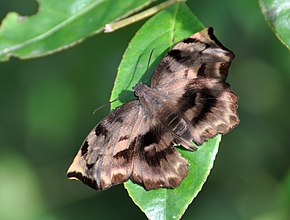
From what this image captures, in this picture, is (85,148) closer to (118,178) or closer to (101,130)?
(101,130)

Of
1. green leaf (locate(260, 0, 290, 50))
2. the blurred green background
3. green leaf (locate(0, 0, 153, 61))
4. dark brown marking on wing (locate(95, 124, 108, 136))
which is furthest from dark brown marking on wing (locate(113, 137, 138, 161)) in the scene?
the blurred green background

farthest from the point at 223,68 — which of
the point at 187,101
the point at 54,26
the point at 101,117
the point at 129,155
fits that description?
the point at 101,117

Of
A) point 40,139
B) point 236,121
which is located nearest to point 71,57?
point 40,139

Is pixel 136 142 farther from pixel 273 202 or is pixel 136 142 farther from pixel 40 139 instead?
pixel 40 139

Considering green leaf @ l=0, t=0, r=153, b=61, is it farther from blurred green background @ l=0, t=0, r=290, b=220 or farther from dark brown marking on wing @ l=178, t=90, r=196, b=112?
blurred green background @ l=0, t=0, r=290, b=220

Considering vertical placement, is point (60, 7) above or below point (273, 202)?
above

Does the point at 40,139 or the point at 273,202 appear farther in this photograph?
the point at 40,139

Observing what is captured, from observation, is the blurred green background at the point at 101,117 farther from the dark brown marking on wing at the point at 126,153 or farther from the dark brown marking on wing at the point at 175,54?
the dark brown marking on wing at the point at 126,153
